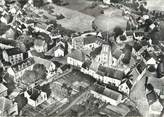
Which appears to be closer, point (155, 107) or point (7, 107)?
point (7, 107)

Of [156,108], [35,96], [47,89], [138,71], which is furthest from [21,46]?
[156,108]

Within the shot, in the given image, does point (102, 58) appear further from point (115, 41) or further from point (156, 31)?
point (156, 31)

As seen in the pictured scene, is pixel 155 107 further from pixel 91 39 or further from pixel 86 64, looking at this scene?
pixel 91 39

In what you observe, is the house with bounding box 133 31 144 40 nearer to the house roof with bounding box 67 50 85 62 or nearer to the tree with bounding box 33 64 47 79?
the house roof with bounding box 67 50 85 62

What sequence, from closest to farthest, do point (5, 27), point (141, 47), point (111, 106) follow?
1. point (111, 106)
2. point (141, 47)
3. point (5, 27)

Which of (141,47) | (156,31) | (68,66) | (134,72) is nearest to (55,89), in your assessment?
(68,66)

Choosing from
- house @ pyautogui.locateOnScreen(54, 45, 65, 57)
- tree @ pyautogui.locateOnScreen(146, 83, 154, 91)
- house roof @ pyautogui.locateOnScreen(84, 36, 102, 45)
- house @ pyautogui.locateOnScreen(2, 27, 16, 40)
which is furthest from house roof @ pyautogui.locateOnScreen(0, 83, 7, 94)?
tree @ pyautogui.locateOnScreen(146, 83, 154, 91)
